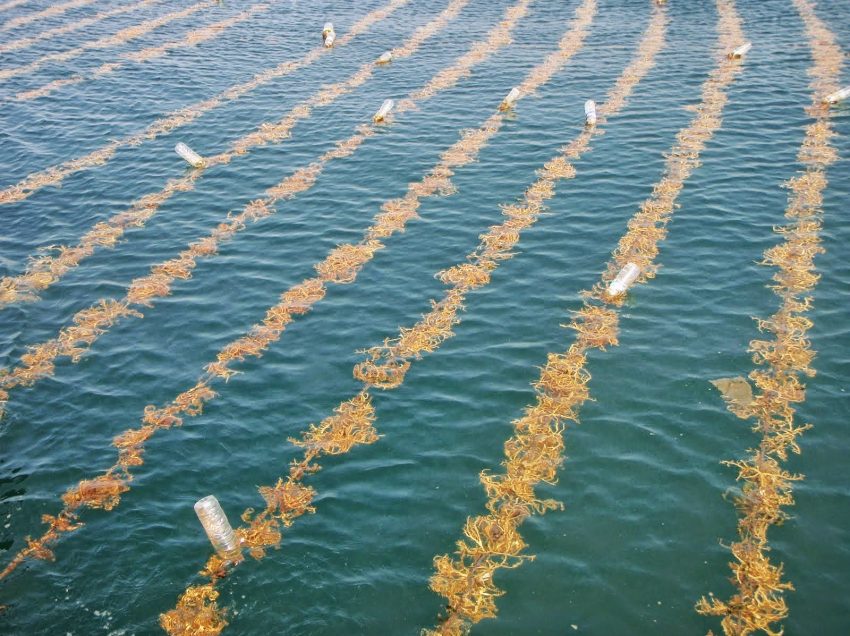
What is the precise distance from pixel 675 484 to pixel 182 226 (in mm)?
14301

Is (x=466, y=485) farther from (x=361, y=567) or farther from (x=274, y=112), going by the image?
(x=274, y=112)

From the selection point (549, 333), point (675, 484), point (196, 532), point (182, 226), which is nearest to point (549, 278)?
point (549, 333)

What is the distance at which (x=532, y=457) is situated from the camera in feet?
34.0

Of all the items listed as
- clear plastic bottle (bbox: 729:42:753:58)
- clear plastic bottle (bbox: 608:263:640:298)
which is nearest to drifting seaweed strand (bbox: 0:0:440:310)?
clear plastic bottle (bbox: 608:263:640:298)

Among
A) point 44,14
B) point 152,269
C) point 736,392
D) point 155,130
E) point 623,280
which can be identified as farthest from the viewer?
point 44,14

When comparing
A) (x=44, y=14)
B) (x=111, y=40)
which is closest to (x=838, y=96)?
(x=111, y=40)

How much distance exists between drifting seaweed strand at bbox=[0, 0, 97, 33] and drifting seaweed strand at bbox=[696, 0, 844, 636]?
40.3 m

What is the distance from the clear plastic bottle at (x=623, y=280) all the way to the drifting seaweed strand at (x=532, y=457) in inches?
8.0

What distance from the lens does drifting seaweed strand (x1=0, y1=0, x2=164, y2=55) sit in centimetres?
3303

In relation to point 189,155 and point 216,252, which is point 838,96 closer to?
point 216,252

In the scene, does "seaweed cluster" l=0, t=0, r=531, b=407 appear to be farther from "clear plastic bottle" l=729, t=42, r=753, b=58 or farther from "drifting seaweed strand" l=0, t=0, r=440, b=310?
"clear plastic bottle" l=729, t=42, r=753, b=58

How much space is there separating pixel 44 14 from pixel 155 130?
22.2 meters

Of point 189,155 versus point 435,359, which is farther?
point 189,155

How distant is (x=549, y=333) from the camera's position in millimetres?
12969
